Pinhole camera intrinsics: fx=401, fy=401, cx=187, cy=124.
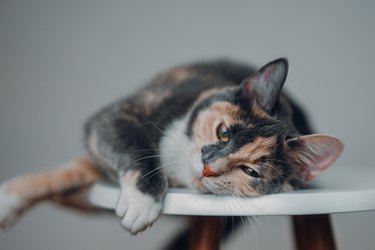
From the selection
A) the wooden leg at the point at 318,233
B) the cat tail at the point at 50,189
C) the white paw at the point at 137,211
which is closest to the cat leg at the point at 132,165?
the white paw at the point at 137,211

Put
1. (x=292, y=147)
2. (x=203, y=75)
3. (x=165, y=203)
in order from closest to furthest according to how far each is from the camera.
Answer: (x=165, y=203) → (x=292, y=147) → (x=203, y=75)

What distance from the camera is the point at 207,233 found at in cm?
104

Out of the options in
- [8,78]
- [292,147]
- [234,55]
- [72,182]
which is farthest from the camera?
[234,55]

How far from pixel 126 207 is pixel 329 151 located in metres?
0.42

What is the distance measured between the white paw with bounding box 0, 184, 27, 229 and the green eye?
0.52 metres

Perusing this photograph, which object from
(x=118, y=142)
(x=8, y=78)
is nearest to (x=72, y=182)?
(x=118, y=142)

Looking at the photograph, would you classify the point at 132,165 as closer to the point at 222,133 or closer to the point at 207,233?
the point at 222,133

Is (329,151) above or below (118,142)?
below

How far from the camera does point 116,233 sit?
158cm

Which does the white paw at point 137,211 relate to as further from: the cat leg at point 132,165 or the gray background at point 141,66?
the gray background at point 141,66

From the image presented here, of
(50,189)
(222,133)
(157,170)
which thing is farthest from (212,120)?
(50,189)

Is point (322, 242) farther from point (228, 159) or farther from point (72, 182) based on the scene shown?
point (72, 182)

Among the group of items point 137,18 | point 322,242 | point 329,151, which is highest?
point 137,18

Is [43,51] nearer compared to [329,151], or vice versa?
[329,151]
